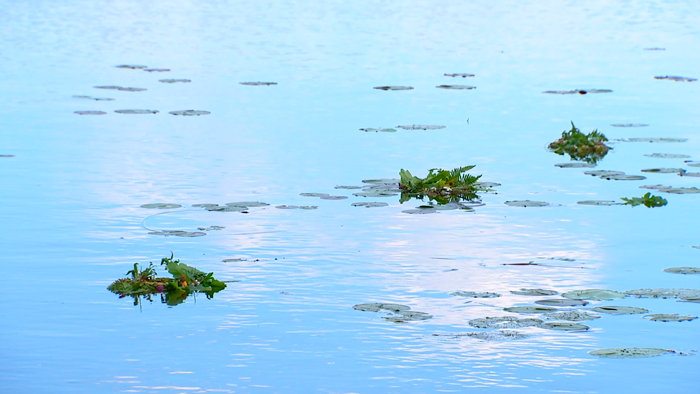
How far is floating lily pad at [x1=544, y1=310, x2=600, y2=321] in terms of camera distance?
1074cm

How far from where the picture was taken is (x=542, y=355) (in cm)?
977

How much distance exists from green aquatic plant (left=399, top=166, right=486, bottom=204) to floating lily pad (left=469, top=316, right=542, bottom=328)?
217 inches

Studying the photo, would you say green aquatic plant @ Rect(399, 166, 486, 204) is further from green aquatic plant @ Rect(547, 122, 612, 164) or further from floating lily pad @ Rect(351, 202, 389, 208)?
green aquatic plant @ Rect(547, 122, 612, 164)

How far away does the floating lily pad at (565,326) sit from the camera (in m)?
10.4

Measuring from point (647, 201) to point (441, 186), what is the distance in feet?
7.95

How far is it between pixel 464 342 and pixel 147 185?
757 cm

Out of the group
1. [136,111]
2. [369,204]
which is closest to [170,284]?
[369,204]

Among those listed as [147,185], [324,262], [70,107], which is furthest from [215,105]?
[324,262]

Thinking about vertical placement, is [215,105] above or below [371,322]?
above

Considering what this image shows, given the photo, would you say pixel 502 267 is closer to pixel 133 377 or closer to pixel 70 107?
pixel 133 377

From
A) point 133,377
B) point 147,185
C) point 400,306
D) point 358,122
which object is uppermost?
point 358,122

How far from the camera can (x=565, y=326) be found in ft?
34.4

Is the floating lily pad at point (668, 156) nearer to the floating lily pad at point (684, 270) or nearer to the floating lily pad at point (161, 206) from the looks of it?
the floating lily pad at point (684, 270)

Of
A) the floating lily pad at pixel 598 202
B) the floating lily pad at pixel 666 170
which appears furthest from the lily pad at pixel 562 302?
the floating lily pad at pixel 666 170
